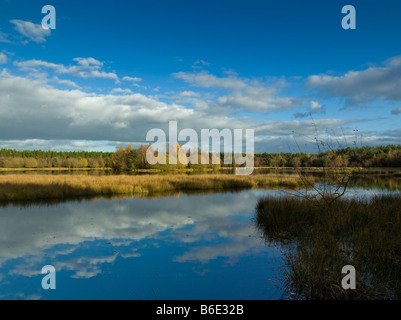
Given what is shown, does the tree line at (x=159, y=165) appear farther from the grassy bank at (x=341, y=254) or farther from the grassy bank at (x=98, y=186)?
the grassy bank at (x=98, y=186)

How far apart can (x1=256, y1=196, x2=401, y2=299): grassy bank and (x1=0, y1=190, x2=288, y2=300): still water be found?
652 millimetres

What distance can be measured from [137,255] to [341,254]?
219 inches

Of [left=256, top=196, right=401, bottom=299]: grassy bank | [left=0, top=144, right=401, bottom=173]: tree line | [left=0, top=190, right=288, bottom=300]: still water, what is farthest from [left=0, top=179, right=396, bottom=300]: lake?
[left=0, top=144, right=401, bottom=173]: tree line

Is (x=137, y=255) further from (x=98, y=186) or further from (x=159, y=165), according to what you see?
(x=159, y=165)

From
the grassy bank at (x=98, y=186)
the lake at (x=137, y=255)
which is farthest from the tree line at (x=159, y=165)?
the grassy bank at (x=98, y=186)

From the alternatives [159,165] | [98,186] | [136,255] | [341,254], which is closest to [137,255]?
[136,255]

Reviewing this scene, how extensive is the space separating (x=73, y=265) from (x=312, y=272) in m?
6.10

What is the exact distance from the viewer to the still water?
5418 millimetres

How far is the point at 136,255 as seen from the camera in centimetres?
755

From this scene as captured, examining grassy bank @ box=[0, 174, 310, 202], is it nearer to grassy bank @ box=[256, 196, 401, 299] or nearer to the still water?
the still water
